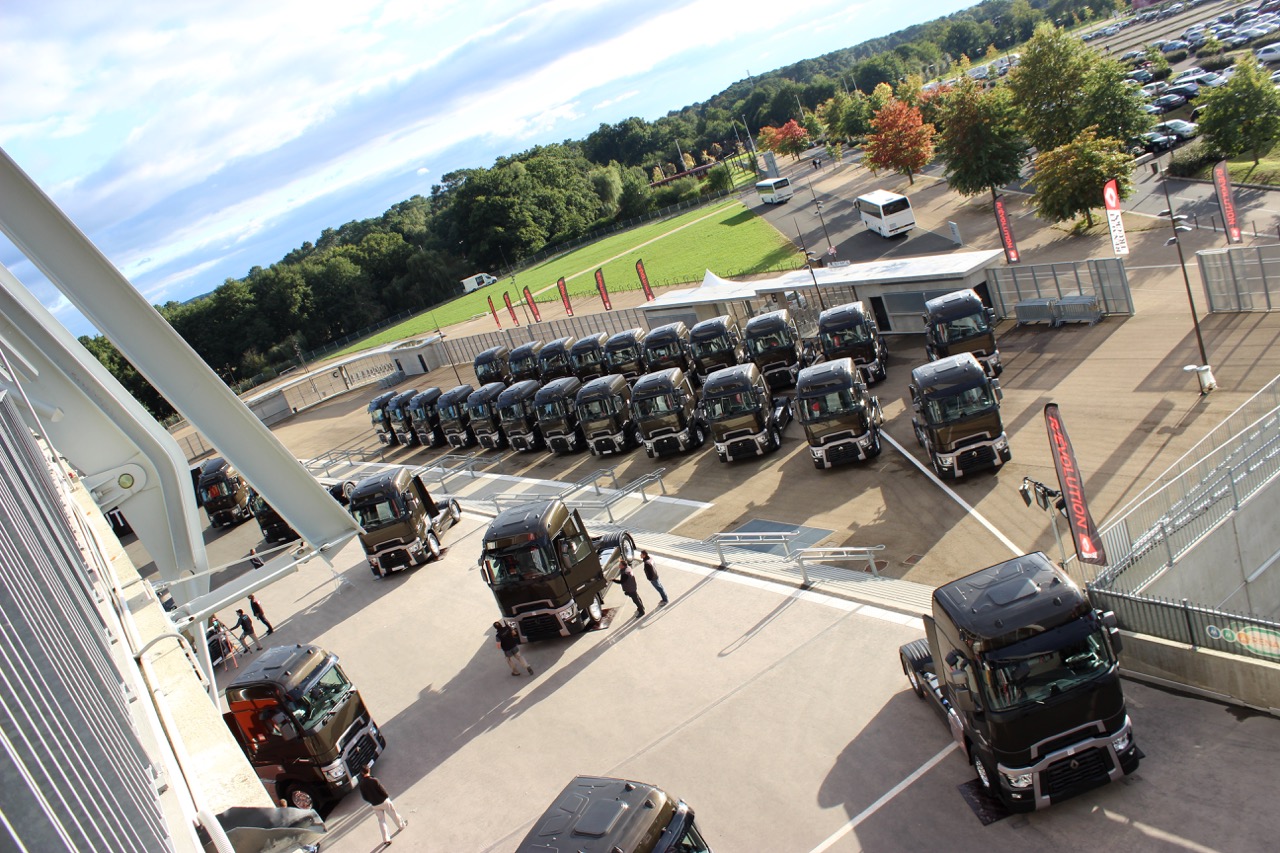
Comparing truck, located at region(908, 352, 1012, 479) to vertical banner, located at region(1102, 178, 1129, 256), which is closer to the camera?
truck, located at region(908, 352, 1012, 479)

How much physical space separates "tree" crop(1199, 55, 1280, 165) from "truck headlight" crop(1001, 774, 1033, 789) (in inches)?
1579

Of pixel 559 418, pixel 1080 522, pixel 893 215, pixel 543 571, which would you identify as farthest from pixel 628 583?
pixel 893 215

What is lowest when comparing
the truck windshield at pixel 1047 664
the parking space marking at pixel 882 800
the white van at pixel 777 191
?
the parking space marking at pixel 882 800

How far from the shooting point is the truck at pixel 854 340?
2850cm

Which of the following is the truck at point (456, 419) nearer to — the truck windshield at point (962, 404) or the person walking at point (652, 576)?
the person walking at point (652, 576)

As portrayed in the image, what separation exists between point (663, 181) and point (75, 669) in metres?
144

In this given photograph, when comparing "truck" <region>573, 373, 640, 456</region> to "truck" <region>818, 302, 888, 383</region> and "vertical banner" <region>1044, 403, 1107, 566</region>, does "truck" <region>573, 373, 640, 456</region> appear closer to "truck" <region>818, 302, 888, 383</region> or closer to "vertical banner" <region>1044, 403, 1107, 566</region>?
"truck" <region>818, 302, 888, 383</region>

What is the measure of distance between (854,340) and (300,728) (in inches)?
794

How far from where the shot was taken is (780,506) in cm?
2169

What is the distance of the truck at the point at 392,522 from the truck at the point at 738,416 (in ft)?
26.6

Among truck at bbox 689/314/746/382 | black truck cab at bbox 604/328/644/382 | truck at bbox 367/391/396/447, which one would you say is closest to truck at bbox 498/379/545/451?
black truck cab at bbox 604/328/644/382

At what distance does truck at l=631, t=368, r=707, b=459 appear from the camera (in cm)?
2716

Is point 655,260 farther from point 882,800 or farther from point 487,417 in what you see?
point 882,800

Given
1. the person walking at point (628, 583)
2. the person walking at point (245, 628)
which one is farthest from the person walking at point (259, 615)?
the person walking at point (628, 583)
